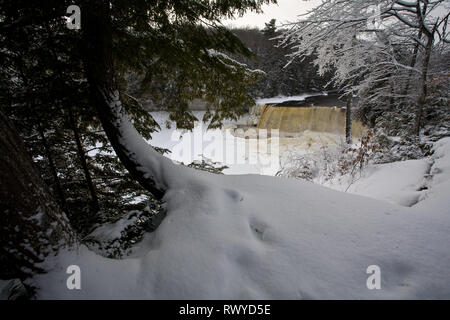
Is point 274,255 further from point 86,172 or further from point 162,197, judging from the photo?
point 86,172

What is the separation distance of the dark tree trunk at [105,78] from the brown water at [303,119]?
17147 millimetres

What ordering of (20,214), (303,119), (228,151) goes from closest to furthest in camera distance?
(20,214) < (228,151) < (303,119)

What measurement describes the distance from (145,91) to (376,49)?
25.3 feet

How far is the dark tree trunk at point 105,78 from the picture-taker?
198 cm

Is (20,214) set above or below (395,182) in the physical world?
above

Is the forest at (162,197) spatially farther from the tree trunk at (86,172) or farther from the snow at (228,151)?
the snow at (228,151)

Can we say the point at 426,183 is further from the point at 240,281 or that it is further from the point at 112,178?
the point at 112,178

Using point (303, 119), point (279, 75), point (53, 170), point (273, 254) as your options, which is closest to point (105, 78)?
point (53, 170)

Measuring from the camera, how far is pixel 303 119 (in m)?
18.0

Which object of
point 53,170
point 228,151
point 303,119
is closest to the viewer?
point 53,170

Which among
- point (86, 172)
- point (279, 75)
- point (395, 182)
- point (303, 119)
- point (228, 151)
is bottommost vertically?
point (395, 182)

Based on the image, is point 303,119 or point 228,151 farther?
point 303,119

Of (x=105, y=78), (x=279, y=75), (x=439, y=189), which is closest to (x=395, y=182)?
(x=439, y=189)

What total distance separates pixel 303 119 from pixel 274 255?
1845 centimetres
